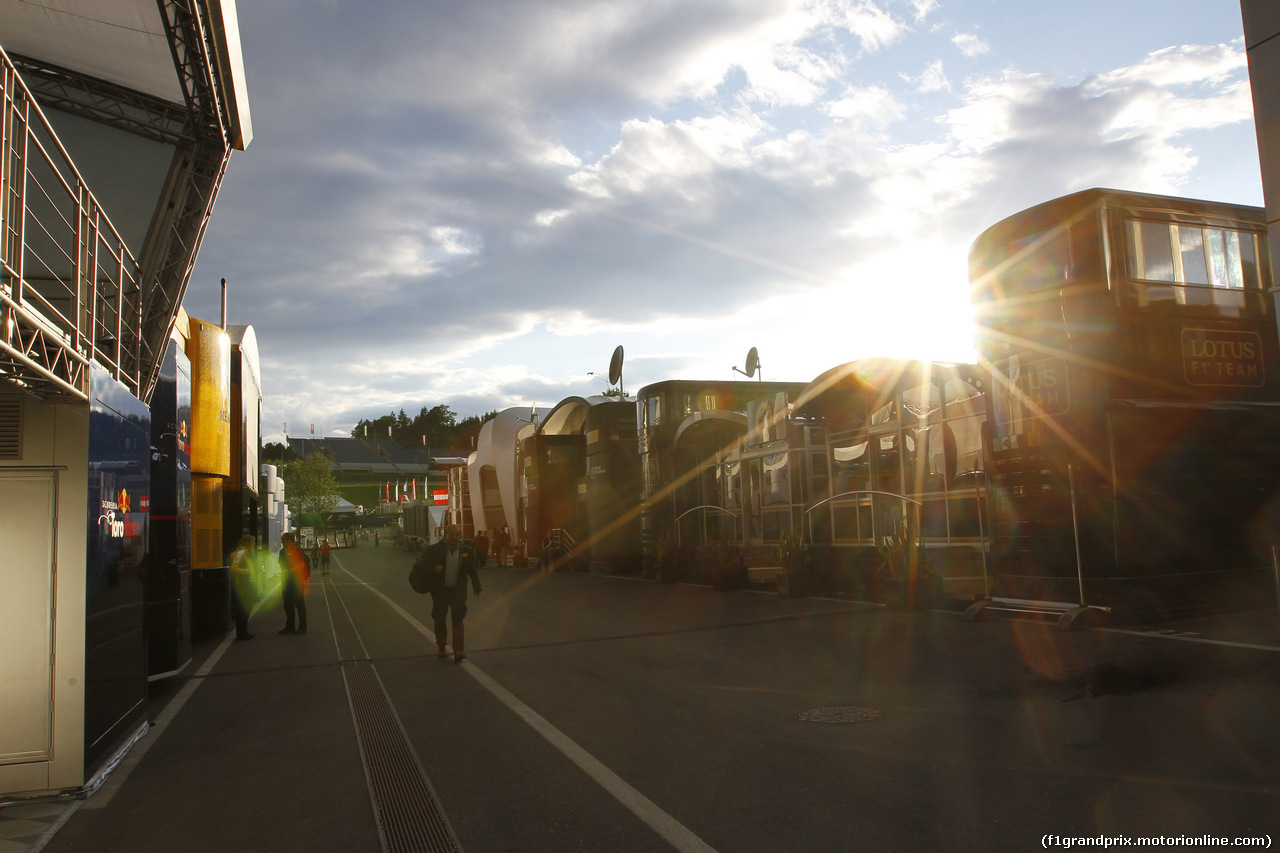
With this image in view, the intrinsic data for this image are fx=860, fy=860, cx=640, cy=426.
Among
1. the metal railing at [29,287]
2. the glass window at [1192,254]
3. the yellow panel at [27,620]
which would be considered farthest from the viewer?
the glass window at [1192,254]

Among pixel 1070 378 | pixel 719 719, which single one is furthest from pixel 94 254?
pixel 1070 378

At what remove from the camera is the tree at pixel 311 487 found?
263 feet

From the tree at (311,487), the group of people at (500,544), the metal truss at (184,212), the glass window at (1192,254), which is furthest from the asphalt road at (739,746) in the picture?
the tree at (311,487)

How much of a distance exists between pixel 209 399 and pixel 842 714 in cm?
1076

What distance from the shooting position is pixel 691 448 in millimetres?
26906

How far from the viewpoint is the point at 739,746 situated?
20.7 feet

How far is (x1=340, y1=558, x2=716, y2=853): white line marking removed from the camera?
4.50 meters

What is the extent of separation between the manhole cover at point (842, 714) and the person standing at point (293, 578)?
9.78m

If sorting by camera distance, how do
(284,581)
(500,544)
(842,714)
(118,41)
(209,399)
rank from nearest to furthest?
1. (842,714)
2. (118,41)
3. (209,399)
4. (284,581)
5. (500,544)

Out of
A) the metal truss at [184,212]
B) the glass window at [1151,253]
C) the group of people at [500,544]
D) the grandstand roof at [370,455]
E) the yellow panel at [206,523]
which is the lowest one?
the group of people at [500,544]

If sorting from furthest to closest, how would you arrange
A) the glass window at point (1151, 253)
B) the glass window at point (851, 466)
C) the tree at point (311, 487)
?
the tree at point (311, 487), the glass window at point (851, 466), the glass window at point (1151, 253)

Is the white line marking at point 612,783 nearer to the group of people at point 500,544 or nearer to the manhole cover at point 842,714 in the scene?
the manhole cover at point 842,714

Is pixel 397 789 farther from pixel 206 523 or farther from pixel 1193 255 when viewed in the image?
pixel 1193 255

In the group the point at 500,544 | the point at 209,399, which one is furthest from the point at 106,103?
the point at 500,544
